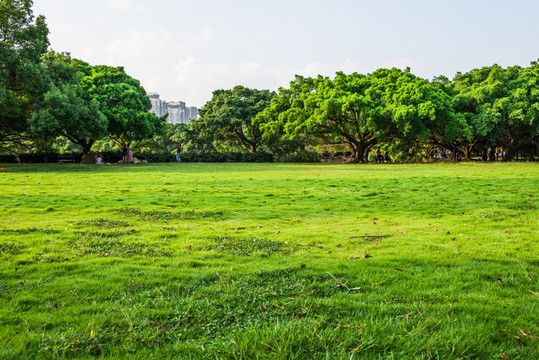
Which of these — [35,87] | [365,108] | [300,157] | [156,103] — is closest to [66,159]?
[35,87]

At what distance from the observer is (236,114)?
39812 millimetres

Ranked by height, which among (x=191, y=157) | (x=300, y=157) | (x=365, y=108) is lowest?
(x=191, y=157)

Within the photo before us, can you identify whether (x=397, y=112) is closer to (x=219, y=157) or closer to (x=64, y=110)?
(x=219, y=157)

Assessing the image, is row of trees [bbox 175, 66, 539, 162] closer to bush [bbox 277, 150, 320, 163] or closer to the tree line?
the tree line

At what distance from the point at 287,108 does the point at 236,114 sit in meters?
6.53

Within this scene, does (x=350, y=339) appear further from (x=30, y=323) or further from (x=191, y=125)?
(x=191, y=125)

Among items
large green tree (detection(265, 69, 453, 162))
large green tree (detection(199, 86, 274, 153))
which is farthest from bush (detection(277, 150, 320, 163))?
large green tree (detection(199, 86, 274, 153))

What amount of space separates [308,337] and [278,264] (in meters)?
1.69

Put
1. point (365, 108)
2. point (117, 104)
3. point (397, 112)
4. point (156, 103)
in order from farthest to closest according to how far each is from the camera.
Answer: point (156, 103), point (117, 104), point (365, 108), point (397, 112)

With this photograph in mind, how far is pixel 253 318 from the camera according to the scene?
8.33 ft

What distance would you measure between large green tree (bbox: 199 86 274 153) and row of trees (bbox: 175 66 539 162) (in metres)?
0.13

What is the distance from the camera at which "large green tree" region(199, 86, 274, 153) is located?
40.0 m

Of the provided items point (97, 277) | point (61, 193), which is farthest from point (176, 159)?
point (97, 277)

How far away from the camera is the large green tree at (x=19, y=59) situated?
20109 mm
